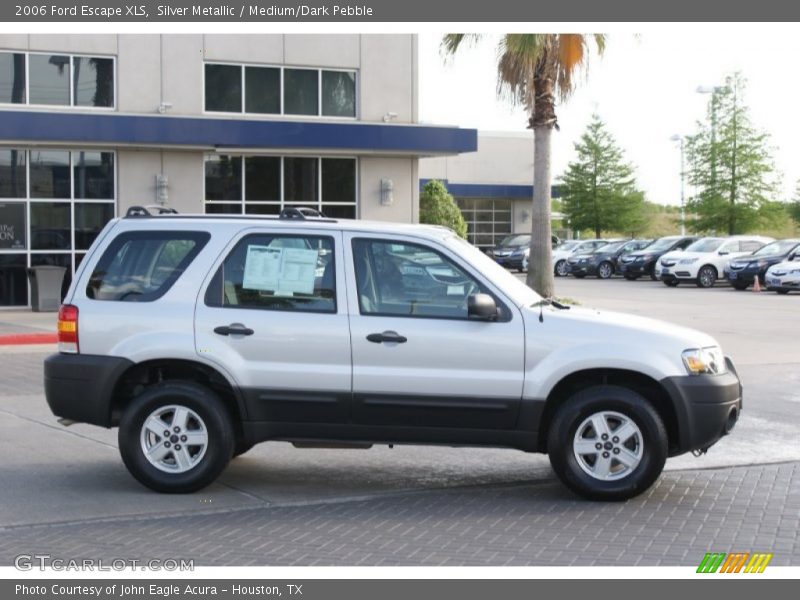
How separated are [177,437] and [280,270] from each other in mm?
1344

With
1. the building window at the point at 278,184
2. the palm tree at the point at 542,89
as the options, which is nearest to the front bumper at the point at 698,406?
the palm tree at the point at 542,89

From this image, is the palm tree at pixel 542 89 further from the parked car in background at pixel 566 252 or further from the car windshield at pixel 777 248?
the parked car in background at pixel 566 252

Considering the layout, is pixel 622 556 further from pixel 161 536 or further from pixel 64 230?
pixel 64 230

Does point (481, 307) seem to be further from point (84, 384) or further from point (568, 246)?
point (568, 246)

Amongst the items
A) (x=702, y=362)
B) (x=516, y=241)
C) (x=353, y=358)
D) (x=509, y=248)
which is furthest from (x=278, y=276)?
(x=516, y=241)

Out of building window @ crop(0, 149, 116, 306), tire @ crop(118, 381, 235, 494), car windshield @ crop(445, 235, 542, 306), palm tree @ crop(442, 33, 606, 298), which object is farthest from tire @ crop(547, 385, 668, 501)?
building window @ crop(0, 149, 116, 306)

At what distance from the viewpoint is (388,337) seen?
26.0 ft

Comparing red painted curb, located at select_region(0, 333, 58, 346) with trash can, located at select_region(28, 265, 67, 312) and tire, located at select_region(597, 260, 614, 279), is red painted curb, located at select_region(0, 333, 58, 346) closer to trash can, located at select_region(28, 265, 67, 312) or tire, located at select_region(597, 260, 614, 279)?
trash can, located at select_region(28, 265, 67, 312)

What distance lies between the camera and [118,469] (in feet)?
29.9

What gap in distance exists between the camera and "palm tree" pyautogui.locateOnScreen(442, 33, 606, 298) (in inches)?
982

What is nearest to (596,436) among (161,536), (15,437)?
(161,536)

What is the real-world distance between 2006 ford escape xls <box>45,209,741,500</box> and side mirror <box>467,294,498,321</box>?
1 cm

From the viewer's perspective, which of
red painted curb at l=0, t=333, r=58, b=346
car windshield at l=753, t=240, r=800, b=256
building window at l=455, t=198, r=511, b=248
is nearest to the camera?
red painted curb at l=0, t=333, r=58, b=346

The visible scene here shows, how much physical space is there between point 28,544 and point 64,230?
19.2 meters
